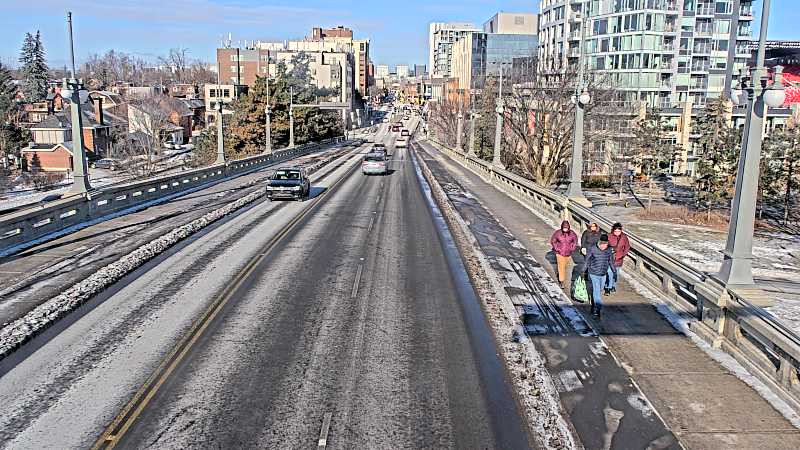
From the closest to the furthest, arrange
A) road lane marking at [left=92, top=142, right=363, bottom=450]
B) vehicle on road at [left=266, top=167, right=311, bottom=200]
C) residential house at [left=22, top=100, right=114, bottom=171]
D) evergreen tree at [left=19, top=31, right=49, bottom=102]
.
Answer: road lane marking at [left=92, top=142, right=363, bottom=450] → vehicle on road at [left=266, top=167, right=311, bottom=200] → residential house at [left=22, top=100, right=114, bottom=171] → evergreen tree at [left=19, top=31, right=49, bottom=102]

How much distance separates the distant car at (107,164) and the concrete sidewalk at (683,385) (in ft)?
270

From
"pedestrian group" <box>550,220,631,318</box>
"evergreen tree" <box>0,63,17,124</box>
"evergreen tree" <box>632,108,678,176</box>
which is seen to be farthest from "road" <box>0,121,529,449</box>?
"evergreen tree" <box>0,63,17,124</box>

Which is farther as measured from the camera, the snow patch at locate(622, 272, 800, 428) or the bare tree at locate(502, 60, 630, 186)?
the bare tree at locate(502, 60, 630, 186)

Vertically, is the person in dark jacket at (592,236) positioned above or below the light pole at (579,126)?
below

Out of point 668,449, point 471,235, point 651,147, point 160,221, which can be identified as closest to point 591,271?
point 668,449

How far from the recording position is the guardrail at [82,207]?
19500 millimetres

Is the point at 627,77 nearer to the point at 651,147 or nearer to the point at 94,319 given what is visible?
the point at 651,147

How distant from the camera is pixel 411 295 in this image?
14961 mm

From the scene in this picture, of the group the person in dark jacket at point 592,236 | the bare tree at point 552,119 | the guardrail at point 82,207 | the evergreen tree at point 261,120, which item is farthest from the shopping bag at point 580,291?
the evergreen tree at point 261,120

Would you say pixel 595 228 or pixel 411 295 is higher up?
pixel 595 228

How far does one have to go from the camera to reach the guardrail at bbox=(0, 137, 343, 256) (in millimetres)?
19500

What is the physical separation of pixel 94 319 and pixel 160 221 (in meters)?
12.7

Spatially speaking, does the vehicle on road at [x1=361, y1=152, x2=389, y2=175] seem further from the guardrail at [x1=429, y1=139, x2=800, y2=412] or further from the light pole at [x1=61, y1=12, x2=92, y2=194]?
the guardrail at [x1=429, y1=139, x2=800, y2=412]

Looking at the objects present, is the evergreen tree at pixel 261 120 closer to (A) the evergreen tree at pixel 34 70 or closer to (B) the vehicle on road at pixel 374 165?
(B) the vehicle on road at pixel 374 165
